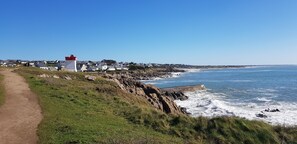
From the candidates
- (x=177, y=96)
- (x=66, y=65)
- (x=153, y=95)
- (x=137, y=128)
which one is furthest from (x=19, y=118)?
(x=66, y=65)

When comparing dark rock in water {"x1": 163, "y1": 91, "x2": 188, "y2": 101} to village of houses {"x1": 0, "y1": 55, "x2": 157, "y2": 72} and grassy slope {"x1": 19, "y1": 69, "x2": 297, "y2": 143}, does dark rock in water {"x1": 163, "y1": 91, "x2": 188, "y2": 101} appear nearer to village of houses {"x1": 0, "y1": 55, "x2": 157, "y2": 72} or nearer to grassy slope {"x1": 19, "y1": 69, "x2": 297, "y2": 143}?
village of houses {"x1": 0, "y1": 55, "x2": 157, "y2": 72}

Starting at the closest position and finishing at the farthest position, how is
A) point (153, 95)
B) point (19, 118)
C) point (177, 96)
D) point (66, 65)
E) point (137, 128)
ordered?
point (137, 128), point (19, 118), point (153, 95), point (177, 96), point (66, 65)

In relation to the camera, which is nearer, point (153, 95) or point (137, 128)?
point (137, 128)

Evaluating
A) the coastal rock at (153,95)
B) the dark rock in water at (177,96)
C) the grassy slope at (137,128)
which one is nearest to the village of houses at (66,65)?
the dark rock in water at (177,96)

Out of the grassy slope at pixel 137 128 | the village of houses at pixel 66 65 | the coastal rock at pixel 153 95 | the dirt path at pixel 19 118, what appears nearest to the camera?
the dirt path at pixel 19 118

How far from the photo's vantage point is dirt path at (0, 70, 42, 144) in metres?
10.4

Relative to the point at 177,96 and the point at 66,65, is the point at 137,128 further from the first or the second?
Result: the point at 66,65

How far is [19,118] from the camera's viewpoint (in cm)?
1315

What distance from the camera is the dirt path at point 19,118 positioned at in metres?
10.4

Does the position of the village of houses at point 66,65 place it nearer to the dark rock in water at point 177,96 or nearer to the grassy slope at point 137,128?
the dark rock in water at point 177,96

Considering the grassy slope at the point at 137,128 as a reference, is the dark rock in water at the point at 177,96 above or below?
below

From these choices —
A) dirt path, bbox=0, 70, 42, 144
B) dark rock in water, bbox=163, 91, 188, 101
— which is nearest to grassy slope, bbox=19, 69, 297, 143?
dirt path, bbox=0, 70, 42, 144

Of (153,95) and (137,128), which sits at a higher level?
(137,128)

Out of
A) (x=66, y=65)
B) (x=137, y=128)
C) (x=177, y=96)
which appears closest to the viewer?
(x=137, y=128)
